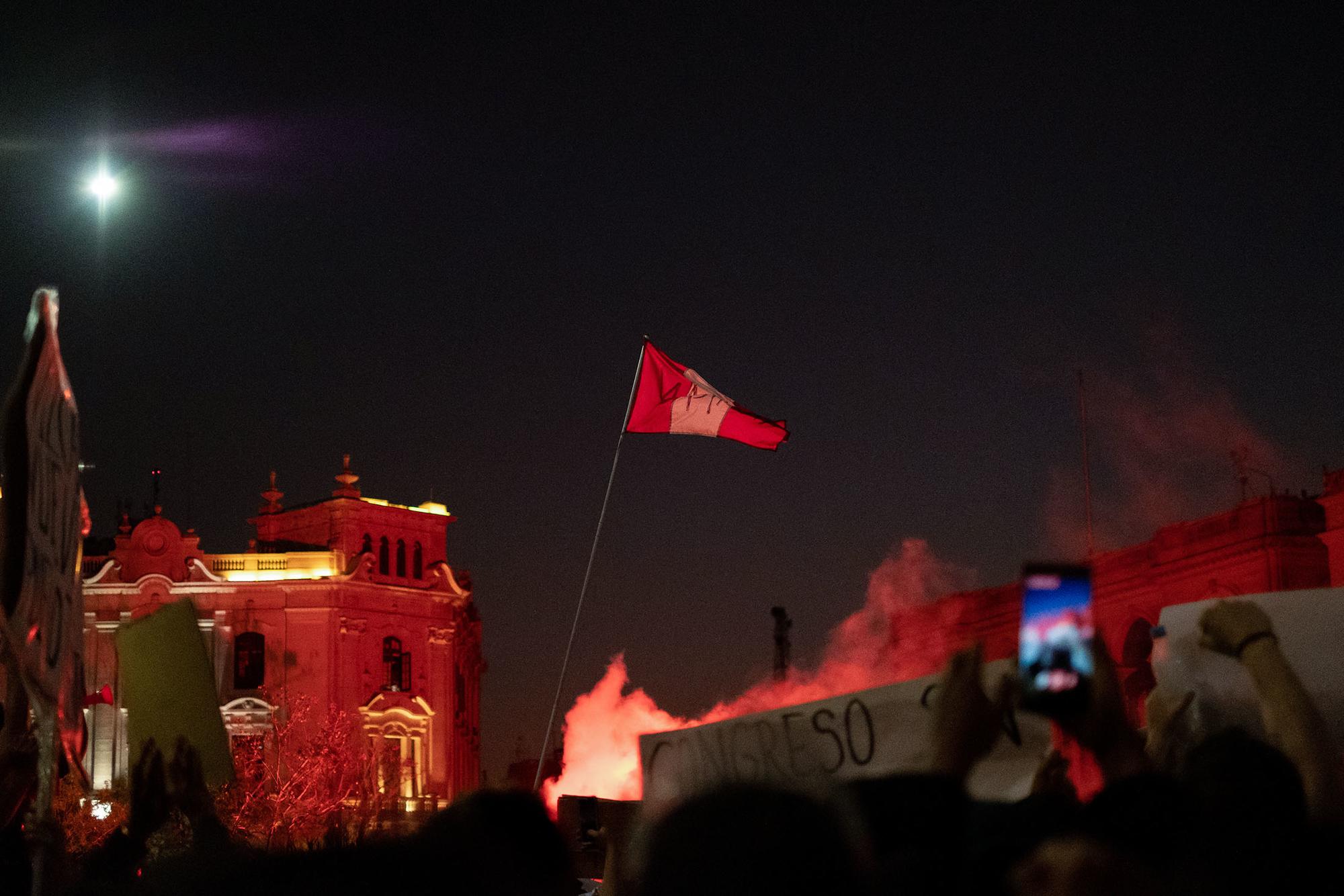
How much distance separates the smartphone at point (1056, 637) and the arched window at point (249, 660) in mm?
55280

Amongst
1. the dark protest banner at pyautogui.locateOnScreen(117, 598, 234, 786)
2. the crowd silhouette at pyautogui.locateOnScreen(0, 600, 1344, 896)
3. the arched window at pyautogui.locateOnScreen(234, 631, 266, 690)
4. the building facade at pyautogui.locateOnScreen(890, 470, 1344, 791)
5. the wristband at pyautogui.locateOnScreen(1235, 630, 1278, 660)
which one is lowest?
the crowd silhouette at pyautogui.locateOnScreen(0, 600, 1344, 896)

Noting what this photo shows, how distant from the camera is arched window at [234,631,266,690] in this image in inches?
2199

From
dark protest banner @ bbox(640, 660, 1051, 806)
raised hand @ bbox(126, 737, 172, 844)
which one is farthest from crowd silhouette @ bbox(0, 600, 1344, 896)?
raised hand @ bbox(126, 737, 172, 844)

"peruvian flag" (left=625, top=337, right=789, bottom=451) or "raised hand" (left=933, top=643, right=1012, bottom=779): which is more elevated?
"peruvian flag" (left=625, top=337, right=789, bottom=451)

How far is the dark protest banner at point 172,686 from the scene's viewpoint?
10.2 m

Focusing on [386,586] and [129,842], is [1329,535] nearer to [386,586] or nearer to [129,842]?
[129,842]

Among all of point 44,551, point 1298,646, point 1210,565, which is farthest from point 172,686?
point 1210,565

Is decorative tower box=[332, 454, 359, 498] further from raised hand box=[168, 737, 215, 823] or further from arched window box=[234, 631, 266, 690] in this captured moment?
raised hand box=[168, 737, 215, 823]

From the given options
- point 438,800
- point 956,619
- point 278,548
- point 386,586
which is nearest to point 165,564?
point 278,548

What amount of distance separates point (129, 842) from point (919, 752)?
104 inches

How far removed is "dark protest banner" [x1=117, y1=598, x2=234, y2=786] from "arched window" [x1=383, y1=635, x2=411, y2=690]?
47258 millimetres

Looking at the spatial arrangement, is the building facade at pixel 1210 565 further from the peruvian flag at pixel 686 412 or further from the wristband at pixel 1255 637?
the wristband at pixel 1255 637

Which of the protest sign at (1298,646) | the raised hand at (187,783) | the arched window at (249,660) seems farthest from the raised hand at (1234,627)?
the arched window at (249,660)

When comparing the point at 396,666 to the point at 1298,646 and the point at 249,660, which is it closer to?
the point at 249,660
